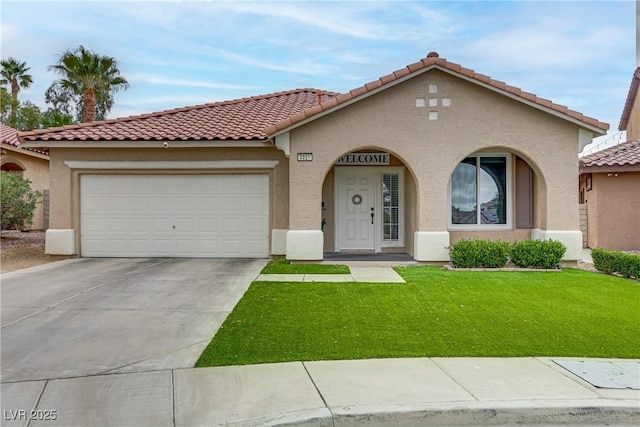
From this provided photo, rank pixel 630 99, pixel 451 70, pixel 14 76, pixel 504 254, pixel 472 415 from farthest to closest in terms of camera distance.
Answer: pixel 14 76, pixel 630 99, pixel 451 70, pixel 504 254, pixel 472 415

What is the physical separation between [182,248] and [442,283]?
7.68 meters

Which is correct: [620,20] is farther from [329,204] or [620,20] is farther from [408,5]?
[329,204]

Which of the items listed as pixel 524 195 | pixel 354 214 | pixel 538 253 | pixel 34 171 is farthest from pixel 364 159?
pixel 34 171

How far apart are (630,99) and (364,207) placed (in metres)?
16.9

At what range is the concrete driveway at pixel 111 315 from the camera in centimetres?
534

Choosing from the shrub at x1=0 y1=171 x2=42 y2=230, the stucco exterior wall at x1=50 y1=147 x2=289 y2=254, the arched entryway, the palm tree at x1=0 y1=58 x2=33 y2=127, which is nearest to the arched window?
the arched entryway

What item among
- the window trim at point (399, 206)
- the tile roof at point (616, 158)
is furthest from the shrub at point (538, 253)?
the tile roof at point (616, 158)

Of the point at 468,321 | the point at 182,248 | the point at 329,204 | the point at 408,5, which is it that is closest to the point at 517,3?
the point at 408,5

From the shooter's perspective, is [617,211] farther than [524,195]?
Yes

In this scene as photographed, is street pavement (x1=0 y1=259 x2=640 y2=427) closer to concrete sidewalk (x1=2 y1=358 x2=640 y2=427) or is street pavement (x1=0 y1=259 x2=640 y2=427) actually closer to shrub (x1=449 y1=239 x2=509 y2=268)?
concrete sidewalk (x1=2 y1=358 x2=640 y2=427)

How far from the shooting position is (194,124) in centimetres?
1402

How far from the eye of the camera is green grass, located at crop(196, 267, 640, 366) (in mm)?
5676

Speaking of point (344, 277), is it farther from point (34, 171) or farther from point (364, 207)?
point (34, 171)

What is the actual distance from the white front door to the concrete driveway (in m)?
3.53
